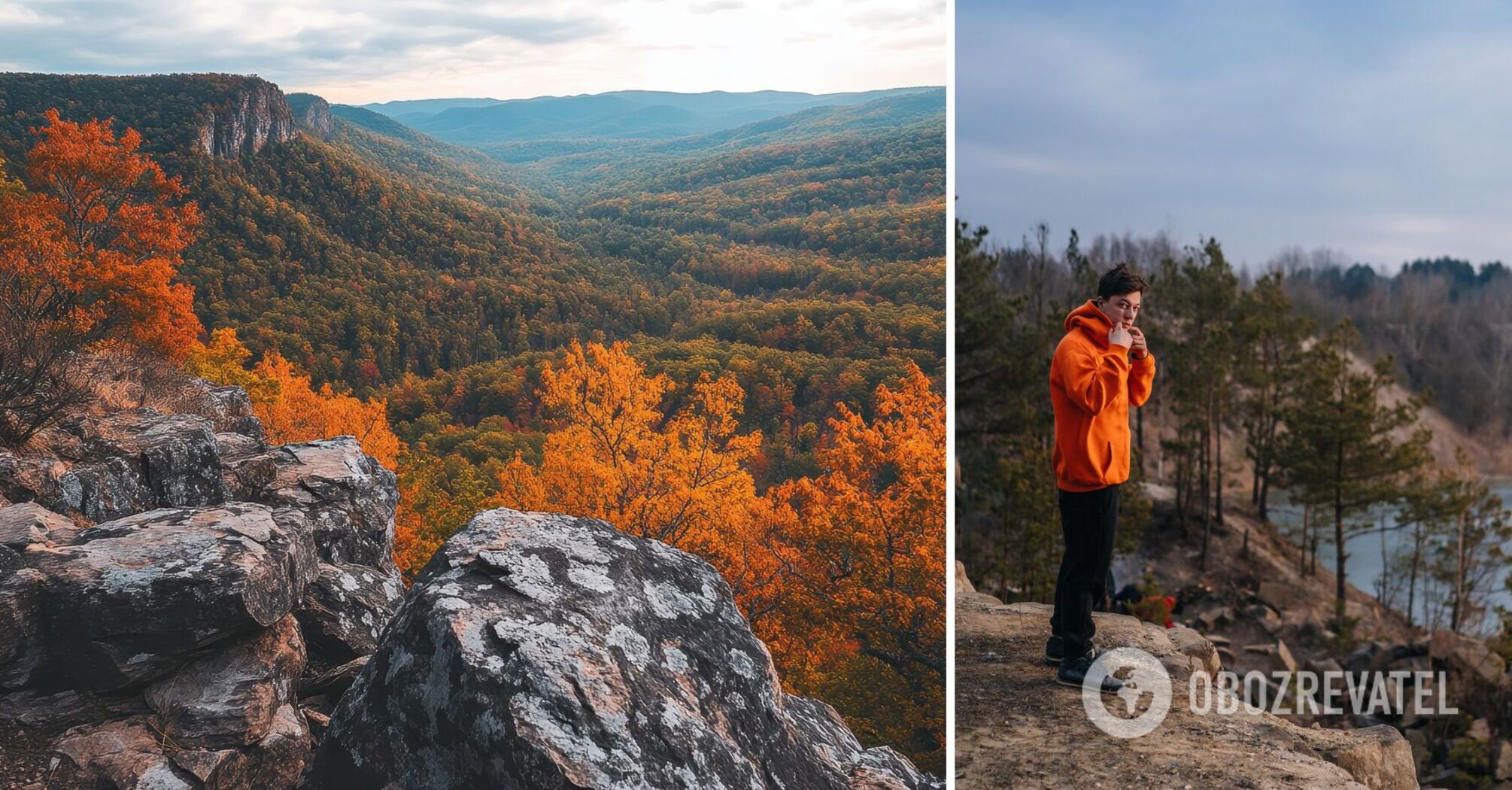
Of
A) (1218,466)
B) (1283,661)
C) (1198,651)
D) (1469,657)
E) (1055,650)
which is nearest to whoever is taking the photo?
(1055,650)

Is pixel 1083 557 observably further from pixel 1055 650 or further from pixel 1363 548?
pixel 1363 548

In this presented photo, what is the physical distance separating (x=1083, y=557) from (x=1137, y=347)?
679 mm

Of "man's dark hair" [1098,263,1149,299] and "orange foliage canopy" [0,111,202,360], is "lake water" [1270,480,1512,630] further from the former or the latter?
"orange foliage canopy" [0,111,202,360]

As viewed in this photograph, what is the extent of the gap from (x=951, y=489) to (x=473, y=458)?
2363 mm

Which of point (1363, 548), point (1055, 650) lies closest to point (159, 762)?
point (1055, 650)

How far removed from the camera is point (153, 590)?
9.39 ft

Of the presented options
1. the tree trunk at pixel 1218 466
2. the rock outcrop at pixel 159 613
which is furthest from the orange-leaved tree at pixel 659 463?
the tree trunk at pixel 1218 466

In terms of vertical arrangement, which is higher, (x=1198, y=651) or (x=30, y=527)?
(x=30, y=527)

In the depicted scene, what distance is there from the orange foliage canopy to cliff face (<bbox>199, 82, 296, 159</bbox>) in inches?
9.8

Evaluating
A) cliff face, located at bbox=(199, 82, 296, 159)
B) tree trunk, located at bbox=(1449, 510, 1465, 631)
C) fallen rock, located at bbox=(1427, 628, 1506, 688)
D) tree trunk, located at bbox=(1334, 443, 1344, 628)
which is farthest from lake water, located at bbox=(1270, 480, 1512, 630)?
cliff face, located at bbox=(199, 82, 296, 159)

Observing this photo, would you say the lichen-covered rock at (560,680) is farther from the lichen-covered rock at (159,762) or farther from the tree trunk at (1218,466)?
the tree trunk at (1218,466)

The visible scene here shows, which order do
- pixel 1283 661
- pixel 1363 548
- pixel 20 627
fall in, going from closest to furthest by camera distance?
pixel 20 627
pixel 1283 661
pixel 1363 548

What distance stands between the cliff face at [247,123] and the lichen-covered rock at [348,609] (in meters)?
1.59

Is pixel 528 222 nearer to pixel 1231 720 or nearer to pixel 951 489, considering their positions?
Result: pixel 951 489
